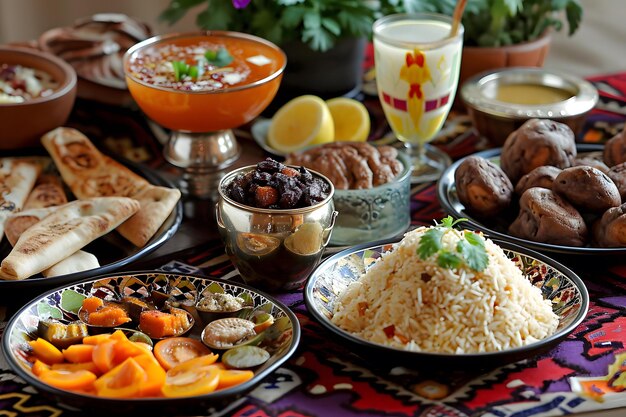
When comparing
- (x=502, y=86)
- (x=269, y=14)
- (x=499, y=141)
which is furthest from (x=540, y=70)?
(x=269, y=14)

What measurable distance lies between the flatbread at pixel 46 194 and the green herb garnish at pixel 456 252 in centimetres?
112

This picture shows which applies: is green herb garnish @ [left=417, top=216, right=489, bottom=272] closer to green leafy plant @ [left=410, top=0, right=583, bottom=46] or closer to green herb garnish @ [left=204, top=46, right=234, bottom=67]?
green herb garnish @ [left=204, top=46, right=234, bottom=67]

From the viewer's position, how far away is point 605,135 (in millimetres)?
2930

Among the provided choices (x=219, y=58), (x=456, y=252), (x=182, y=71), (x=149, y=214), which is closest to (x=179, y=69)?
(x=182, y=71)

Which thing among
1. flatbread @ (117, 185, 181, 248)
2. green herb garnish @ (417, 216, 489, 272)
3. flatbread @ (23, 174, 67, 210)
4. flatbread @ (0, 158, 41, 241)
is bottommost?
flatbread @ (23, 174, 67, 210)

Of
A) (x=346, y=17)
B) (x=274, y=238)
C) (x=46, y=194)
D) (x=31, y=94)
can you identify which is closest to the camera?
(x=274, y=238)

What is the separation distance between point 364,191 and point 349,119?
0.64m

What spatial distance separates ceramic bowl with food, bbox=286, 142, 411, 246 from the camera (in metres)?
2.28

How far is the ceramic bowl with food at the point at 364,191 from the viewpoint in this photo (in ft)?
7.47

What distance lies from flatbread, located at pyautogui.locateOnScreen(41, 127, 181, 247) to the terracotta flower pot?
1.24 m

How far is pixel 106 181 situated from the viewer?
2.49 meters

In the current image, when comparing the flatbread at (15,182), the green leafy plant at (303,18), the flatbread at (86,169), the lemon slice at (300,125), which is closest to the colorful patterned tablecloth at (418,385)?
the flatbread at (15,182)

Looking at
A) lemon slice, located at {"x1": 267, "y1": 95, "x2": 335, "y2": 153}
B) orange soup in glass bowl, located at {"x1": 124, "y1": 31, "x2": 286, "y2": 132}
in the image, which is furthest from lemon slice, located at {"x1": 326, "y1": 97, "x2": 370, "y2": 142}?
orange soup in glass bowl, located at {"x1": 124, "y1": 31, "x2": 286, "y2": 132}

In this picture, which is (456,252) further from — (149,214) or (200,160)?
(200,160)
